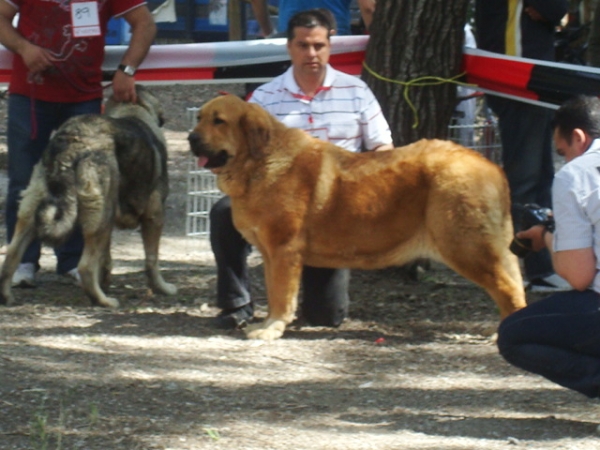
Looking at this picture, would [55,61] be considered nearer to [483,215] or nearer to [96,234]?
[96,234]

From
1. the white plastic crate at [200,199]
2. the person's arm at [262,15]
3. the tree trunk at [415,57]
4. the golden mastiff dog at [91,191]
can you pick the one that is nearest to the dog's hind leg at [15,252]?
the golden mastiff dog at [91,191]

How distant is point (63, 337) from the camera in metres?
5.77

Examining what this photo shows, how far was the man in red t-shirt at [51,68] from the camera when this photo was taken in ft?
22.3

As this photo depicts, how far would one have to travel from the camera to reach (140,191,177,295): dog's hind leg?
703cm

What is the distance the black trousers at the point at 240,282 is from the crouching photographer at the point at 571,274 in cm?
181

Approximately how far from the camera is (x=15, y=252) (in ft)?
21.6

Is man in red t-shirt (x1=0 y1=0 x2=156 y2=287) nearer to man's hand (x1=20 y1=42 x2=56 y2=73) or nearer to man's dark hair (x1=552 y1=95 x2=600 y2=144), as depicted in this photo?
man's hand (x1=20 y1=42 x2=56 y2=73)

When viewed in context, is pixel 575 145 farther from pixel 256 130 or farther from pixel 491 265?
pixel 256 130

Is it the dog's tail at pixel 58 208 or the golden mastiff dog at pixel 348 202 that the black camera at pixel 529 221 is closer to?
the golden mastiff dog at pixel 348 202

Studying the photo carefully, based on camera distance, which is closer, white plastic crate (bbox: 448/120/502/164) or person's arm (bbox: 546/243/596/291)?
person's arm (bbox: 546/243/596/291)

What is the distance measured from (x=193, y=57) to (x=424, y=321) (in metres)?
2.71

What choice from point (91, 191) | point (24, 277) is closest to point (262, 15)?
point (24, 277)

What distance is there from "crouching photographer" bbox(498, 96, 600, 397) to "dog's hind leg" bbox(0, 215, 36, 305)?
11.0 feet

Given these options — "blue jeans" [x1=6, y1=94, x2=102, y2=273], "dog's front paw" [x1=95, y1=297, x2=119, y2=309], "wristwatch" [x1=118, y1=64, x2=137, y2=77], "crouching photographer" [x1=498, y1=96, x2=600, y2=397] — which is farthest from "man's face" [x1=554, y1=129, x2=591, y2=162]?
"blue jeans" [x1=6, y1=94, x2=102, y2=273]
